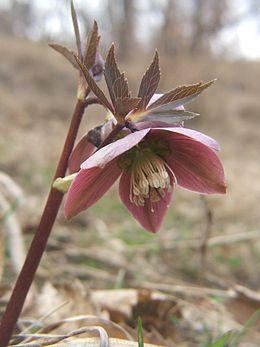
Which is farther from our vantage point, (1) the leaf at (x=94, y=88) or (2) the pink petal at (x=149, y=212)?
(2) the pink petal at (x=149, y=212)

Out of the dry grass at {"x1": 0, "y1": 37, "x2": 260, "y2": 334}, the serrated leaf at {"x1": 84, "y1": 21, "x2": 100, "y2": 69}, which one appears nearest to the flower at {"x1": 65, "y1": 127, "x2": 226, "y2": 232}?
the serrated leaf at {"x1": 84, "y1": 21, "x2": 100, "y2": 69}

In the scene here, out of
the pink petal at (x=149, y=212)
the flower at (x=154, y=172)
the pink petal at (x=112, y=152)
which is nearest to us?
the pink petal at (x=112, y=152)

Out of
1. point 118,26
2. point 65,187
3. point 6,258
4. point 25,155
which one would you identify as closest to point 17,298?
point 65,187

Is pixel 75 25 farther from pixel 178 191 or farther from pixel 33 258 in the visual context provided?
pixel 178 191

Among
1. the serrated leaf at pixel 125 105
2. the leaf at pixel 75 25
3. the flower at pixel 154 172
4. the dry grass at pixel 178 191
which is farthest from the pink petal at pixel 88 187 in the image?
the dry grass at pixel 178 191

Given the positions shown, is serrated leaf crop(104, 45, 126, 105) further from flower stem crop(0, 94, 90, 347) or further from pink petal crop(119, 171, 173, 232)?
pink petal crop(119, 171, 173, 232)

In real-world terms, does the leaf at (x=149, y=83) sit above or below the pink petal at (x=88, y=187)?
above

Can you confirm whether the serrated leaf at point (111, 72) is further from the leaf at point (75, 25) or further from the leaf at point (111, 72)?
the leaf at point (75, 25)

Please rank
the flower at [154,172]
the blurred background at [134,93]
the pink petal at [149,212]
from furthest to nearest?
1. the blurred background at [134,93]
2. the pink petal at [149,212]
3. the flower at [154,172]
